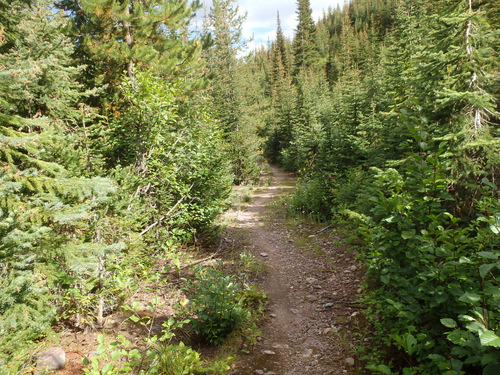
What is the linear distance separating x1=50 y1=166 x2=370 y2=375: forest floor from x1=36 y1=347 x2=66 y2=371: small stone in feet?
0.33

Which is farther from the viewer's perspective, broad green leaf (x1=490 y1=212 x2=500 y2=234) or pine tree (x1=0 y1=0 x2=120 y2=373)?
pine tree (x1=0 y1=0 x2=120 y2=373)

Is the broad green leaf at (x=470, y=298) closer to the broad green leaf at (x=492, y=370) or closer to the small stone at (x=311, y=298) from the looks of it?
the broad green leaf at (x=492, y=370)

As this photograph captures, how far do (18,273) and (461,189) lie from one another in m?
6.58

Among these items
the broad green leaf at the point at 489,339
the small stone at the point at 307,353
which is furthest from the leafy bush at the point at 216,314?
the broad green leaf at the point at 489,339

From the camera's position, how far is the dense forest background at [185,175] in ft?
8.92

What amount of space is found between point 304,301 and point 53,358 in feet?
15.1

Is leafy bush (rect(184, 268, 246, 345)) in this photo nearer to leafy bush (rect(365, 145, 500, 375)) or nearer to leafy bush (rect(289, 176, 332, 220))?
leafy bush (rect(365, 145, 500, 375))

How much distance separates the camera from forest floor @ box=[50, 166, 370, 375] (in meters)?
4.19

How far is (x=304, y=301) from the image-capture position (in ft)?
19.8

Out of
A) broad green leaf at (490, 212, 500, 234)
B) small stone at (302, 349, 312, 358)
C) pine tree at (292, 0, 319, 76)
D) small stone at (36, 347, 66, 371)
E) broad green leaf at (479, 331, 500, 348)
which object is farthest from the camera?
pine tree at (292, 0, 319, 76)

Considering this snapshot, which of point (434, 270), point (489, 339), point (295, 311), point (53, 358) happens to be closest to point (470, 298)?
point (489, 339)

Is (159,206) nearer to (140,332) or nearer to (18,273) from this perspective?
(140,332)

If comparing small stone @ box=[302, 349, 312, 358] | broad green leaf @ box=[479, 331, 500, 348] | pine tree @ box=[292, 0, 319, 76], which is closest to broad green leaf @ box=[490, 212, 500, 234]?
broad green leaf @ box=[479, 331, 500, 348]

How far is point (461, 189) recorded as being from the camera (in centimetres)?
472
